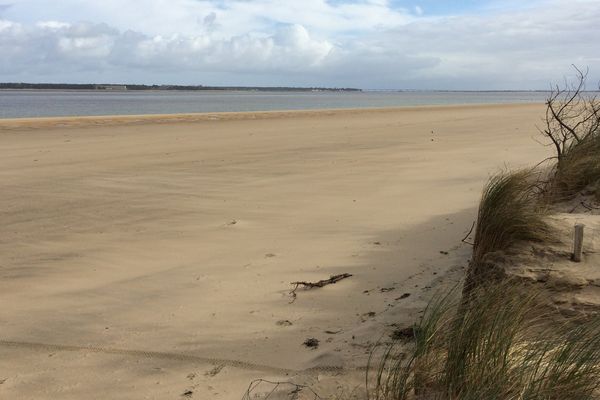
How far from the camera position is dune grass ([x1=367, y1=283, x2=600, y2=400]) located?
95.3 inches

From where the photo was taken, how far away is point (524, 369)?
2520 mm

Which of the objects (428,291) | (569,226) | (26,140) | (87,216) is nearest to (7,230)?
(87,216)

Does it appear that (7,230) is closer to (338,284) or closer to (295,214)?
(295,214)

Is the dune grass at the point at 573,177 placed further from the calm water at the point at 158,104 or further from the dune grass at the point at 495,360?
the calm water at the point at 158,104

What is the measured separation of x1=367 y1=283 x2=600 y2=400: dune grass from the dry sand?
486 millimetres

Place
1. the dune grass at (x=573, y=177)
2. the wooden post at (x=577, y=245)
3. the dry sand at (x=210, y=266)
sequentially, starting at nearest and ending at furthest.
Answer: the dry sand at (x=210, y=266), the wooden post at (x=577, y=245), the dune grass at (x=573, y=177)

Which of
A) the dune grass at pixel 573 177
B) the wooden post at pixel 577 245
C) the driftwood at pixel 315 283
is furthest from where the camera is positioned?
the dune grass at pixel 573 177

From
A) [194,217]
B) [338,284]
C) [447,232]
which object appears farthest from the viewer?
[194,217]

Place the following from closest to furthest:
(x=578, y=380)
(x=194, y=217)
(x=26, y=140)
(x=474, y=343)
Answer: (x=578, y=380), (x=474, y=343), (x=194, y=217), (x=26, y=140)

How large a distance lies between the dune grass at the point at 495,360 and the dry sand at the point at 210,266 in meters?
0.49

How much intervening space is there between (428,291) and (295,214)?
347cm

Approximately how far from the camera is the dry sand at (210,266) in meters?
3.57

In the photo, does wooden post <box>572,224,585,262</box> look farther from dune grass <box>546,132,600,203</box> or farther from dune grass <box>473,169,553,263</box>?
dune grass <box>546,132,600,203</box>

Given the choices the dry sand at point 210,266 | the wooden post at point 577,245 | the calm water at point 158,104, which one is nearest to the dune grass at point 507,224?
the wooden post at point 577,245
